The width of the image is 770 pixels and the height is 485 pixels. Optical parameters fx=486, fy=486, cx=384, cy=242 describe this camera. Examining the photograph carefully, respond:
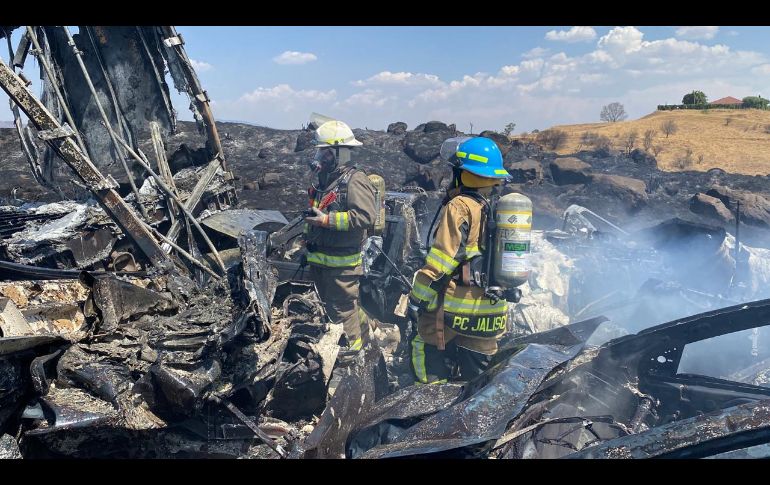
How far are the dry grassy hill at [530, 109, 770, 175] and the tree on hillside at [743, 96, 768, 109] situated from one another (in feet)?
9.59

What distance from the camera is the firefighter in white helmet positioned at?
492 cm

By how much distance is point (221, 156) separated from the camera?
7.05 m

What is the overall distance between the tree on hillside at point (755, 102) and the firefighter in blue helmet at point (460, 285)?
45.6 meters

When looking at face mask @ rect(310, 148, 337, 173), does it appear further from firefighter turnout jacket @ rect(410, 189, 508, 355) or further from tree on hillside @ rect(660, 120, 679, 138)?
tree on hillside @ rect(660, 120, 679, 138)

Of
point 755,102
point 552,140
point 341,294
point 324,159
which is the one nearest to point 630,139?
point 552,140

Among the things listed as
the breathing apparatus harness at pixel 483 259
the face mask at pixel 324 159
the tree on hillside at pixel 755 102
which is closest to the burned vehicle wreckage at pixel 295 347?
the breathing apparatus harness at pixel 483 259

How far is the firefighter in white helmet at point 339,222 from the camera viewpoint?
Result: 16.1 feet

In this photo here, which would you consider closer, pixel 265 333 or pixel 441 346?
pixel 265 333

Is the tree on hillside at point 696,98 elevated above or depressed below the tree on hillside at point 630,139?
above

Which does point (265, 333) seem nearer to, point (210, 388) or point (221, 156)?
point (210, 388)

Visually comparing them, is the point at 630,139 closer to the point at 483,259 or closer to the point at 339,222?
the point at 339,222

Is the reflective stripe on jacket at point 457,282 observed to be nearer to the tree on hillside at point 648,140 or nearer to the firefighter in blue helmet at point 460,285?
the firefighter in blue helmet at point 460,285

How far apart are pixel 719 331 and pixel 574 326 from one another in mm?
1181
